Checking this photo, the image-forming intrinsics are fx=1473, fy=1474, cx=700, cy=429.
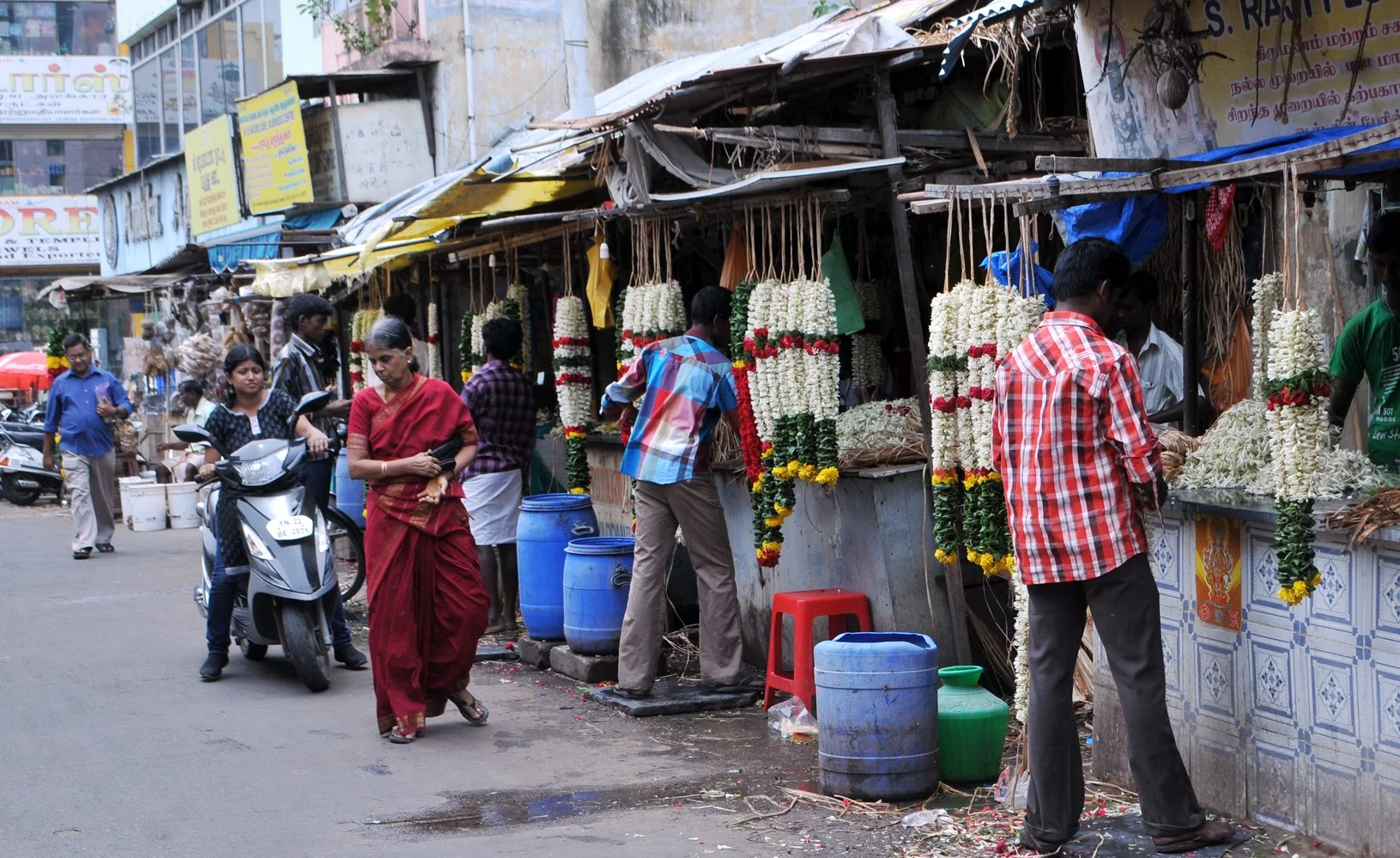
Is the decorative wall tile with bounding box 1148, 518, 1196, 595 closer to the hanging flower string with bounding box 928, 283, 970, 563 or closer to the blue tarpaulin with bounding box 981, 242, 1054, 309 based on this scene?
the hanging flower string with bounding box 928, 283, 970, 563

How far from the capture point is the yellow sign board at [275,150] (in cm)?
1762

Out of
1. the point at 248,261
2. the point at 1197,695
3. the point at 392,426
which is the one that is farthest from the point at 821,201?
the point at 248,261

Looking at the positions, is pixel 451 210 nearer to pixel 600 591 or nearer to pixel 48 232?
pixel 600 591

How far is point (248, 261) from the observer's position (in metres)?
15.3

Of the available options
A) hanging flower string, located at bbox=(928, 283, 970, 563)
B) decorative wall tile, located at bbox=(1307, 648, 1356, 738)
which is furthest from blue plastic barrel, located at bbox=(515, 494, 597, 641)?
decorative wall tile, located at bbox=(1307, 648, 1356, 738)

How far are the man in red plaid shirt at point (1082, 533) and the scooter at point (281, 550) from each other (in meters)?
4.40

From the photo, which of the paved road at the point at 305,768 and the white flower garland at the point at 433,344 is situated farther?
the white flower garland at the point at 433,344

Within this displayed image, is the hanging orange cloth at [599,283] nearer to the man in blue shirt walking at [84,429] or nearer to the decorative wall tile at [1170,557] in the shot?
the decorative wall tile at [1170,557]

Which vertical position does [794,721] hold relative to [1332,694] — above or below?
below

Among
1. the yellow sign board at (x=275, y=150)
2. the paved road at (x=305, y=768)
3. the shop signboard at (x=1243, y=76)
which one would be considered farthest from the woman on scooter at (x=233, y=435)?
the yellow sign board at (x=275, y=150)

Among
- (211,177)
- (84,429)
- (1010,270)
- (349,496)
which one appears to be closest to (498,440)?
(349,496)

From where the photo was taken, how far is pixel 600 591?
315 inches

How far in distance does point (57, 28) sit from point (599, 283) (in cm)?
3358

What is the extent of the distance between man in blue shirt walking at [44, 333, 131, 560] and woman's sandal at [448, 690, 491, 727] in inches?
316
